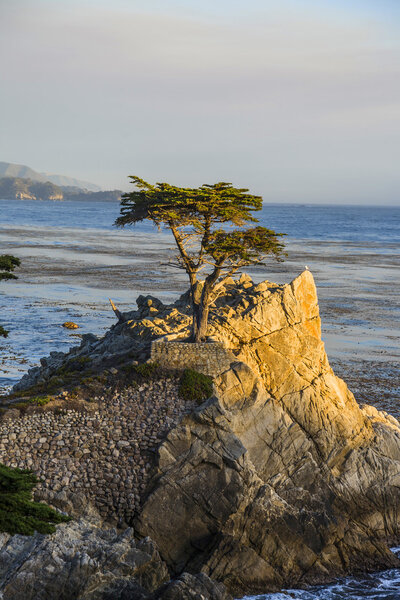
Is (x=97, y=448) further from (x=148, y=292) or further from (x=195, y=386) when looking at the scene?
(x=148, y=292)

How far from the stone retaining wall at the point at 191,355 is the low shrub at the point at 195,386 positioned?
1.62 ft

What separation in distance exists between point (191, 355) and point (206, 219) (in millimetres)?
6013

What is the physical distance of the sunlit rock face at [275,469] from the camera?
73.0 ft

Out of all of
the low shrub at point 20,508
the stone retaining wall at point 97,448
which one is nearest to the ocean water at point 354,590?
the stone retaining wall at point 97,448

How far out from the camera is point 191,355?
88.8 ft

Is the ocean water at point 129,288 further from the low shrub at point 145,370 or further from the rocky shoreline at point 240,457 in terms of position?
the low shrub at point 145,370

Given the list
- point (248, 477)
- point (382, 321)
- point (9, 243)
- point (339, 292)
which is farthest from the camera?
point (9, 243)

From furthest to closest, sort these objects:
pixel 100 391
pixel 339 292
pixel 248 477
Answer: pixel 339 292 → pixel 100 391 → pixel 248 477

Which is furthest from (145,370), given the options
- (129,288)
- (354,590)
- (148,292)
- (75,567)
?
(129,288)

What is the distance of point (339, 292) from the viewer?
224ft

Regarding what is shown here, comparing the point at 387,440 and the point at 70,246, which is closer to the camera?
the point at 387,440

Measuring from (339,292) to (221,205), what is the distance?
41869mm

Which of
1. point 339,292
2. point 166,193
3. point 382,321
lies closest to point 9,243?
point 339,292

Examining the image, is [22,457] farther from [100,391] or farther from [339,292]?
[339,292]
